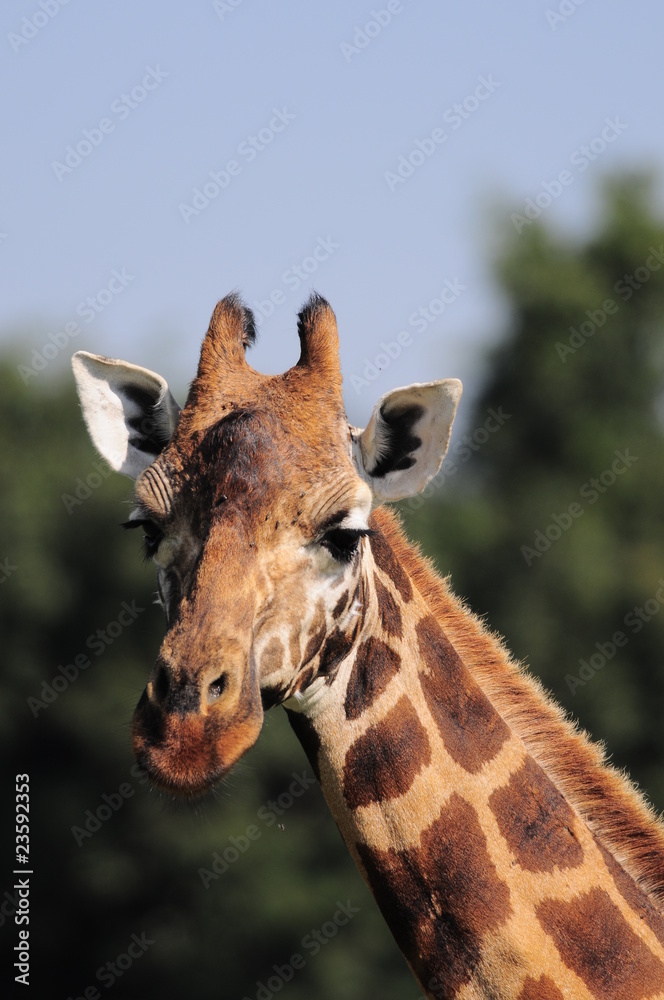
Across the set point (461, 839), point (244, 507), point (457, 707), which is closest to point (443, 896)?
point (461, 839)

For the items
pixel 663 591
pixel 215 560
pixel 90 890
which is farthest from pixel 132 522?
pixel 663 591

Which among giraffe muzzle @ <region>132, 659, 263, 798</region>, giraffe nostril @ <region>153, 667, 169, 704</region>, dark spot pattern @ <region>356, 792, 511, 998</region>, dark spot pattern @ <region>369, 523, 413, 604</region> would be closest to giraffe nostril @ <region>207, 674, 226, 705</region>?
giraffe muzzle @ <region>132, 659, 263, 798</region>

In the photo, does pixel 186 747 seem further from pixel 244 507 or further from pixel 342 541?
pixel 342 541

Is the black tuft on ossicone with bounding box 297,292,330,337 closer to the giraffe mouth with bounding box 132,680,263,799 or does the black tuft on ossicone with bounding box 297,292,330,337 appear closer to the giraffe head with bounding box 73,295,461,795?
the giraffe head with bounding box 73,295,461,795

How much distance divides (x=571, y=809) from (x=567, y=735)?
0.41m

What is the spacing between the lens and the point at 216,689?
505 cm

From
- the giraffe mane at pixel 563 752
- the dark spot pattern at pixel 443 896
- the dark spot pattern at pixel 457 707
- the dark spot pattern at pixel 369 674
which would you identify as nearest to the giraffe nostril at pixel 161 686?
the dark spot pattern at pixel 369 674

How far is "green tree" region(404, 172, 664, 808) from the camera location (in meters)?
38.1

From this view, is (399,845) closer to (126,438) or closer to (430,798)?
(430,798)

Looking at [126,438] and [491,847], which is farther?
[126,438]

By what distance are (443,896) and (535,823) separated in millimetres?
570

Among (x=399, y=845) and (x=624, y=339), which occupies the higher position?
(x=399, y=845)

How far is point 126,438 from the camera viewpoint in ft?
21.5

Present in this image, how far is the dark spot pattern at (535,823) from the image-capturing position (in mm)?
5676
